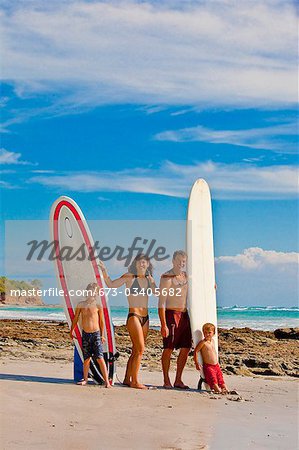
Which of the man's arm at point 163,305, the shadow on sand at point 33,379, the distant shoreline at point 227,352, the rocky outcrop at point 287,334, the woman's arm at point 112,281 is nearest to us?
the man's arm at point 163,305

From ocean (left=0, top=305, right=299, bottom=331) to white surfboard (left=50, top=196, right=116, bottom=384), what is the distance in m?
20.0

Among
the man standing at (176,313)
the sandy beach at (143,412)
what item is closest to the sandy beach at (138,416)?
the sandy beach at (143,412)

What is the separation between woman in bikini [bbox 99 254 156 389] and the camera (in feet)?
23.5

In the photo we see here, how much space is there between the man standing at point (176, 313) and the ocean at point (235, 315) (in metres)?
20.3

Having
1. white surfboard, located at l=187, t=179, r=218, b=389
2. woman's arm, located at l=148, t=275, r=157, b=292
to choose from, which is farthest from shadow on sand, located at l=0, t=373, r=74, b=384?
white surfboard, located at l=187, t=179, r=218, b=389

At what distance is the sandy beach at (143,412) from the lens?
505 centimetres

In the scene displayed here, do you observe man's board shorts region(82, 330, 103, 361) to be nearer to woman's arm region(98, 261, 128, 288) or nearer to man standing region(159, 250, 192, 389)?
woman's arm region(98, 261, 128, 288)

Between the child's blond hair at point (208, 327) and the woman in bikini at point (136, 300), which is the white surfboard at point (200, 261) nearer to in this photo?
the child's blond hair at point (208, 327)

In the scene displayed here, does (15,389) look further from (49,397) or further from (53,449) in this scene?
(53,449)

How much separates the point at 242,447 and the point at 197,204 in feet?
10.3

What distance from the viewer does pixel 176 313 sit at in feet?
23.9

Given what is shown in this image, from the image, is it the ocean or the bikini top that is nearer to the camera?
the bikini top

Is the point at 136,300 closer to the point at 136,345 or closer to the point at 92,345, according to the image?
the point at 136,345

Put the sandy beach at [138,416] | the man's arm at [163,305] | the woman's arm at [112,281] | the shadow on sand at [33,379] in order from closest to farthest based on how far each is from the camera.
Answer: the sandy beach at [138,416] → the man's arm at [163,305] → the woman's arm at [112,281] → the shadow on sand at [33,379]
